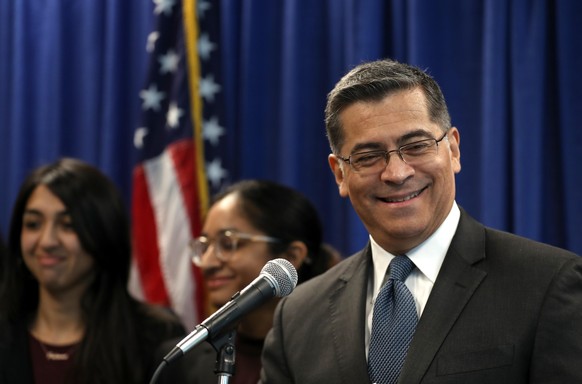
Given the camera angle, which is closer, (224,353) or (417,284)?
(224,353)

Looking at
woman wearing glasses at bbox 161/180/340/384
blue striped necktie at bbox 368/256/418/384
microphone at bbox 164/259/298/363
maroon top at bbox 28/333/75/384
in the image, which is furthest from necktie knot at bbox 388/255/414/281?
maroon top at bbox 28/333/75/384

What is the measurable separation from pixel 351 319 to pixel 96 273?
4.35 ft

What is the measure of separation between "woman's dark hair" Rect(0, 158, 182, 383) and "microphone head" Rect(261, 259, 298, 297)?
128 cm

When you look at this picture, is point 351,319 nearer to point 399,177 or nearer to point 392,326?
point 392,326

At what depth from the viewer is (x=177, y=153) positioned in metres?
3.99

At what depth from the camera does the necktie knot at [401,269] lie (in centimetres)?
205

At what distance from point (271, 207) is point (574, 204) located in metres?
1.03

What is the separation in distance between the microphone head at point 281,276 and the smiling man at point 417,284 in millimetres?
322

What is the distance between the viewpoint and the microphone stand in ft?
5.50

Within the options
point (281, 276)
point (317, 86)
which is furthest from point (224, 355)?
point (317, 86)

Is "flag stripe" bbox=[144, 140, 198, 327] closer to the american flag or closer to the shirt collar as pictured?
the american flag

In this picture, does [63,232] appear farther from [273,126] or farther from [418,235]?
[418,235]

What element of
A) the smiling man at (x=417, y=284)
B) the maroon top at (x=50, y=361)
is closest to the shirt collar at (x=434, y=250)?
the smiling man at (x=417, y=284)

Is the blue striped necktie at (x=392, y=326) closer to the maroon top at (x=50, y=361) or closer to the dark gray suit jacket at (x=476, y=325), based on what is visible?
the dark gray suit jacket at (x=476, y=325)
